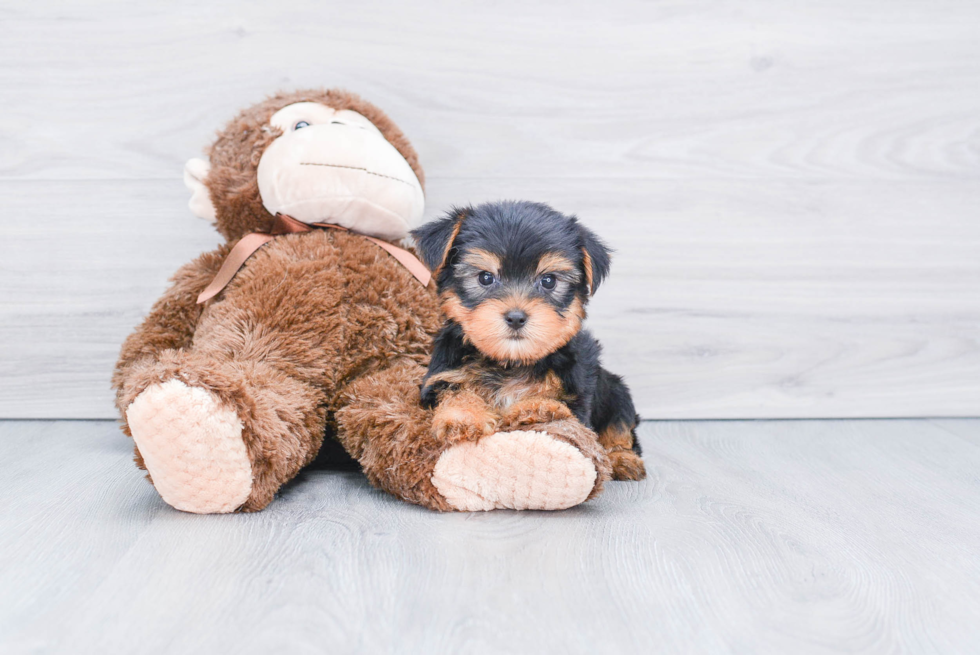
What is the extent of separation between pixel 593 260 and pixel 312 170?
0.85 m

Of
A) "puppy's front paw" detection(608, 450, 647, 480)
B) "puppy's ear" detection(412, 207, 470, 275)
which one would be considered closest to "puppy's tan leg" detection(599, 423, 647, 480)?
"puppy's front paw" detection(608, 450, 647, 480)

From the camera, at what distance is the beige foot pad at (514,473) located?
1.59m

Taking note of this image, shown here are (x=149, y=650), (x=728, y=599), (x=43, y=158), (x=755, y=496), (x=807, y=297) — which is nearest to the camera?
(x=149, y=650)

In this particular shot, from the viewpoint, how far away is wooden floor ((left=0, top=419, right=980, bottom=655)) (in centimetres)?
114

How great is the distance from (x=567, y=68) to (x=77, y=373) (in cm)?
211

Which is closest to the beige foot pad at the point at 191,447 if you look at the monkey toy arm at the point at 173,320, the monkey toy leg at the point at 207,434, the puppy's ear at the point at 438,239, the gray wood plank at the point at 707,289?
the monkey toy leg at the point at 207,434

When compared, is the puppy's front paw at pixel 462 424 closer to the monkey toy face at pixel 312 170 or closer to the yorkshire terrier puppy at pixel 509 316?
the yorkshire terrier puppy at pixel 509 316

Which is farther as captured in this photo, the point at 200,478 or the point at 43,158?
the point at 43,158

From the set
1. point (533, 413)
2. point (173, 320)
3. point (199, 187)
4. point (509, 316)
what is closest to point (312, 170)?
point (199, 187)

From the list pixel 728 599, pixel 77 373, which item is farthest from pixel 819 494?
pixel 77 373

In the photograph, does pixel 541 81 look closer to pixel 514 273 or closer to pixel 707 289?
pixel 707 289

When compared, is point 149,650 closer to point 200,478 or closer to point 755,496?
point 200,478

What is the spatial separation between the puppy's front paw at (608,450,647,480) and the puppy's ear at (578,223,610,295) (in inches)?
20.5

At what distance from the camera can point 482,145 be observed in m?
2.62
